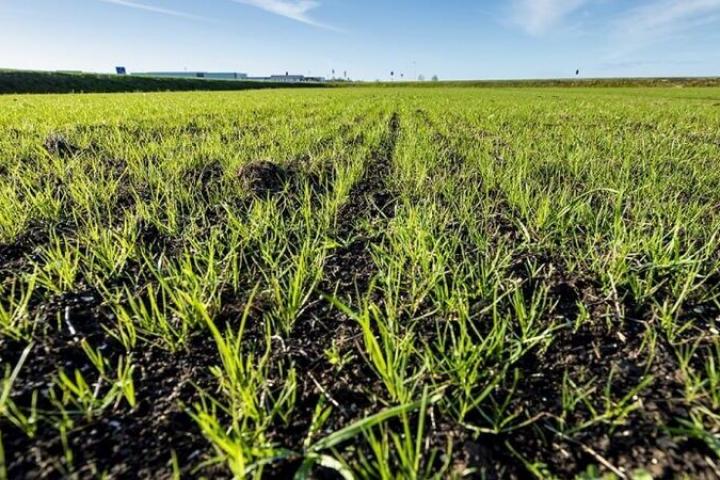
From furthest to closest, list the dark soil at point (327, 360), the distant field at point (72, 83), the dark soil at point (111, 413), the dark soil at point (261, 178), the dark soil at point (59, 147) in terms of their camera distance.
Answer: the distant field at point (72, 83), the dark soil at point (59, 147), the dark soil at point (261, 178), the dark soil at point (327, 360), the dark soil at point (111, 413)

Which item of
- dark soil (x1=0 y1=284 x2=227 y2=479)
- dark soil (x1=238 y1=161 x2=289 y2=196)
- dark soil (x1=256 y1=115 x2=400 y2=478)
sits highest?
dark soil (x1=238 y1=161 x2=289 y2=196)

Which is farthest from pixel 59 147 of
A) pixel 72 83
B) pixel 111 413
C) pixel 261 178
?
pixel 72 83

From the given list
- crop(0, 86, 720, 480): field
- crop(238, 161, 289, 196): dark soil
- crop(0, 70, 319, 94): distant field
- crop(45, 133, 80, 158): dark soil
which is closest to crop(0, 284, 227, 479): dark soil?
crop(0, 86, 720, 480): field

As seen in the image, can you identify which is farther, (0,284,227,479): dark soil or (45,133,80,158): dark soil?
(45,133,80,158): dark soil

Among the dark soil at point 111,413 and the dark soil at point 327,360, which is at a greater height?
the dark soil at point 111,413

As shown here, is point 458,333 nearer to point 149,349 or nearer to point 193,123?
point 149,349

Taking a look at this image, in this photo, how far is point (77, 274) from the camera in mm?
1434

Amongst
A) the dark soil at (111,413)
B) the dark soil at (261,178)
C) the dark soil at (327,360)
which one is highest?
the dark soil at (261,178)

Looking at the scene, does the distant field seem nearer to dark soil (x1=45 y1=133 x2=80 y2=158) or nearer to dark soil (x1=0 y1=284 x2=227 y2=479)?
dark soil (x1=45 y1=133 x2=80 y2=158)

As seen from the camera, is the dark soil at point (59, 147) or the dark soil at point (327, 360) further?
the dark soil at point (59, 147)

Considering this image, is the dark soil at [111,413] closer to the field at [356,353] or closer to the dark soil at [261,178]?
the field at [356,353]

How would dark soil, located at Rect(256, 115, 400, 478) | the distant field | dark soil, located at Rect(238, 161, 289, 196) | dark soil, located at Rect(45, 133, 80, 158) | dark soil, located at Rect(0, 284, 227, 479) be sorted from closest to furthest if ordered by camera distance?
dark soil, located at Rect(0, 284, 227, 479) → dark soil, located at Rect(256, 115, 400, 478) → dark soil, located at Rect(238, 161, 289, 196) → dark soil, located at Rect(45, 133, 80, 158) → the distant field

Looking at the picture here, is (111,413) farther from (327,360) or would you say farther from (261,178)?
(261,178)

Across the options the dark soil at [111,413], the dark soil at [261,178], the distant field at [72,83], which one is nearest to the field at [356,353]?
the dark soil at [111,413]
